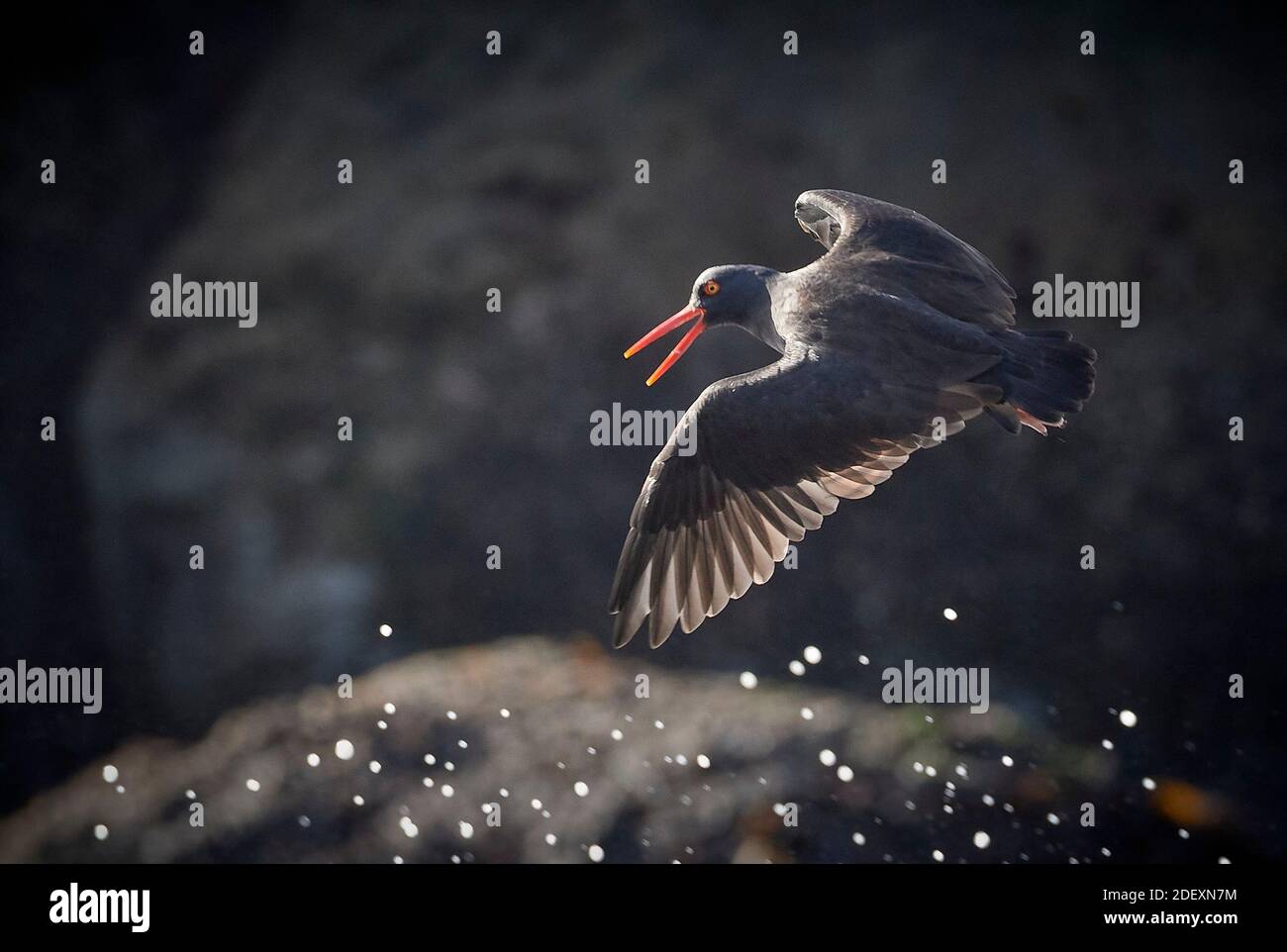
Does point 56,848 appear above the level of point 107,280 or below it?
below

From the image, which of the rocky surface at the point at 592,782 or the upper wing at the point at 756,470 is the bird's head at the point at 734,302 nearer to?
the upper wing at the point at 756,470

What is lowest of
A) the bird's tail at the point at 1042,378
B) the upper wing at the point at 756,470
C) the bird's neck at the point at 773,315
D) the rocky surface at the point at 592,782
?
the rocky surface at the point at 592,782

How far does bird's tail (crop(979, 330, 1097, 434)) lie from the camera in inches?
127

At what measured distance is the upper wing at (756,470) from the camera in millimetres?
3219

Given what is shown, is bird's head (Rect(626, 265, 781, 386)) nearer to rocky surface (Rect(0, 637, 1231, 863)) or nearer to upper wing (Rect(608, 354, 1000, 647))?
upper wing (Rect(608, 354, 1000, 647))

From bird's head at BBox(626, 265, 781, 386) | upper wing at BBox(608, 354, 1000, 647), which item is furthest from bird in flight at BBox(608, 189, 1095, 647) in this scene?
bird's head at BBox(626, 265, 781, 386)

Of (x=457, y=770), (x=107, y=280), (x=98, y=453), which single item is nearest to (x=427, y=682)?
(x=457, y=770)

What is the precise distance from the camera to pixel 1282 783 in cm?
436

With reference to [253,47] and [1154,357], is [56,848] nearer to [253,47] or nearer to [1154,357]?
[253,47]

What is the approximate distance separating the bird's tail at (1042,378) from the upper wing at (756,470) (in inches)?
2.9

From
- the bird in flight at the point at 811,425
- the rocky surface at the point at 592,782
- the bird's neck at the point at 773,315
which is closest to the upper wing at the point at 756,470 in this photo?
the bird in flight at the point at 811,425

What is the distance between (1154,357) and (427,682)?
2883 mm

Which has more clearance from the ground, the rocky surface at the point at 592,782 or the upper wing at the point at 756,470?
the upper wing at the point at 756,470

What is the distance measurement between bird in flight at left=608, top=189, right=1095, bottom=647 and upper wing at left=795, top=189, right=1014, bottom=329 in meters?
0.10
